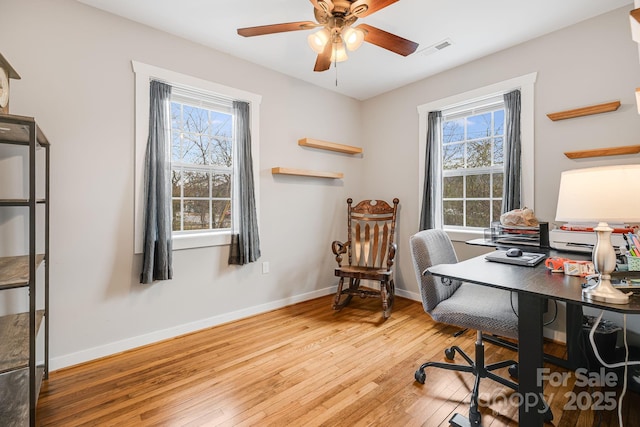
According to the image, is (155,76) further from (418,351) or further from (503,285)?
(418,351)

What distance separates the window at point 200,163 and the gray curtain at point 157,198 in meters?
0.20

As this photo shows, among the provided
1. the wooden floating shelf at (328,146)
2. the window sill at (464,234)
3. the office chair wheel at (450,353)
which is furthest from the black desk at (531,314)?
the wooden floating shelf at (328,146)

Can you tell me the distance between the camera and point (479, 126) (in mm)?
3092

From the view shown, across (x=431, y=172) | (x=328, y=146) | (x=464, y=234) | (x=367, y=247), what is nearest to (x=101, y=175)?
(x=328, y=146)

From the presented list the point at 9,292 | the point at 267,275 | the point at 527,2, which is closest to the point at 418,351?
the point at 267,275

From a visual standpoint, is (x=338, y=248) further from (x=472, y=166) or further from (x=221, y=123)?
(x=221, y=123)

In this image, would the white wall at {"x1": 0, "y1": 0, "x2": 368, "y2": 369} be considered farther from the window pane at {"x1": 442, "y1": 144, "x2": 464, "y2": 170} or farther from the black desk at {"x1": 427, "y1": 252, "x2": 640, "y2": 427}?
the black desk at {"x1": 427, "y1": 252, "x2": 640, "y2": 427}

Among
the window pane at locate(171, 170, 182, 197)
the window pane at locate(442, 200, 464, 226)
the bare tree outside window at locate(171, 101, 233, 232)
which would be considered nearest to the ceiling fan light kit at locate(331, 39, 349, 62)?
the bare tree outside window at locate(171, 101, 233, 232)

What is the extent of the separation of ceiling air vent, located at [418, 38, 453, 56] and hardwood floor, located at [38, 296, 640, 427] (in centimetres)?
256

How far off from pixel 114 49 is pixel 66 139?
0.79m

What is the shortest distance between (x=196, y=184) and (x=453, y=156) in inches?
107

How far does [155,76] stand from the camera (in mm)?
2453

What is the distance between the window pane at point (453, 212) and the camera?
10.6 ft

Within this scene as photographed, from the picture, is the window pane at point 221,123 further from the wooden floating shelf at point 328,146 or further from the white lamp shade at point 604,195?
the white lamp shade at point 604,195
